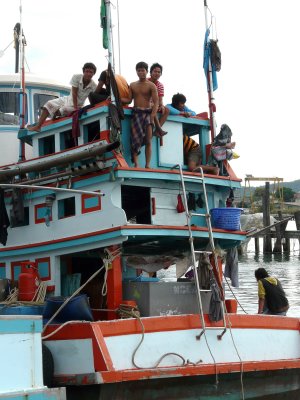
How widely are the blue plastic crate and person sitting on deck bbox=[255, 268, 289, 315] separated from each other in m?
1.30

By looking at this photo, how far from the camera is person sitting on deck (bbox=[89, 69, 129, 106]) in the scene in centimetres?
1217

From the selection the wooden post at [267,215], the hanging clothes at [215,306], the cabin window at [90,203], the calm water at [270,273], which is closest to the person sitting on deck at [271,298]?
the hanging clothes at [215,306]

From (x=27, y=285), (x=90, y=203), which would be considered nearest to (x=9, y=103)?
(x=90, y=203)

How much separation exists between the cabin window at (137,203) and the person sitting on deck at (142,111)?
0.83 m

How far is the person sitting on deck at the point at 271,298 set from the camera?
513 inches

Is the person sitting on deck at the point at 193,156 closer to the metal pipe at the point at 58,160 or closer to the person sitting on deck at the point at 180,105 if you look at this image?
the person sitting on deck at the point at 180,105

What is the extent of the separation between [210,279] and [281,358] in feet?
5.92

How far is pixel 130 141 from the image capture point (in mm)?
12023

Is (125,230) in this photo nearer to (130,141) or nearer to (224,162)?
(130,141)

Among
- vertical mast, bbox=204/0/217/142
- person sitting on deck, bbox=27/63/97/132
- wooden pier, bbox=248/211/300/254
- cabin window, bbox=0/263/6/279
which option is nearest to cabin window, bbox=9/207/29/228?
cabin window, bbox=0/263/6/279

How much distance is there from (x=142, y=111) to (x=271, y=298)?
3.90 metres

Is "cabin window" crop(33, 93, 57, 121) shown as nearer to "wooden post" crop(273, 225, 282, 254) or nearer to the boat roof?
the boat roof

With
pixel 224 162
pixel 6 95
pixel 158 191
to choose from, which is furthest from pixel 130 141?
pixel 6 95

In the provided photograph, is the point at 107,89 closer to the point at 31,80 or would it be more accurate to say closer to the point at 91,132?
the point at 91,132
